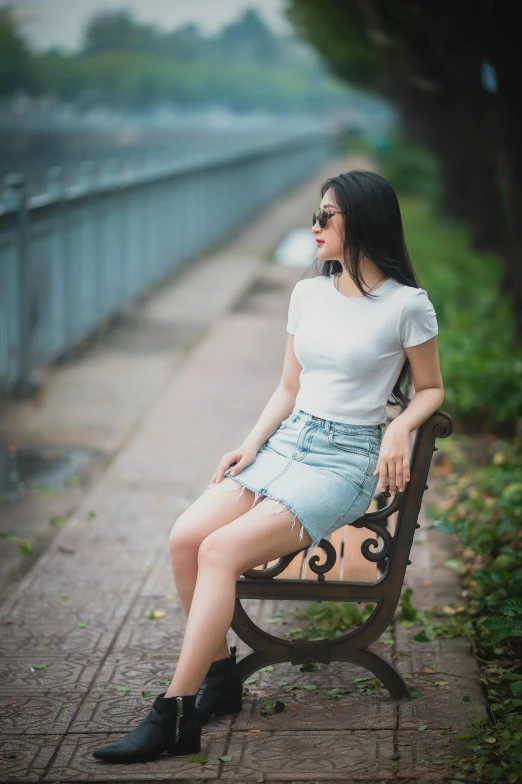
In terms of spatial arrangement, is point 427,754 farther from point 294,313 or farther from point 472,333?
point 472,333

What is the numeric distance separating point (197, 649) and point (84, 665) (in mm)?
925

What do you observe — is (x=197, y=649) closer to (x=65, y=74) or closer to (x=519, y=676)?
(x=519, y=676)

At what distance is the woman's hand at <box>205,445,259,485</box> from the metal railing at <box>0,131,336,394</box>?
4467mm

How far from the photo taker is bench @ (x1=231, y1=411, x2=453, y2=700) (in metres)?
3.37

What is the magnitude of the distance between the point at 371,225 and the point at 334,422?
638mm

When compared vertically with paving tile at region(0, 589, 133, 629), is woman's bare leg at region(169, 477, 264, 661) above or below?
above

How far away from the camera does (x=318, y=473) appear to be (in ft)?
11.1

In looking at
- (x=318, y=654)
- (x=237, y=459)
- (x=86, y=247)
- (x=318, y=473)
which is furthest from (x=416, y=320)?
(x=86, y=247)

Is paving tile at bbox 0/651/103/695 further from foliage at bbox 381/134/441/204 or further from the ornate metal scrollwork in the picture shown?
foliage at bbox 381/134/441/204

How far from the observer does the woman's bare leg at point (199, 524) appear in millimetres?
3336

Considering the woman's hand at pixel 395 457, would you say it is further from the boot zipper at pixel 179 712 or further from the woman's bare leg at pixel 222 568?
the boot zipper at pixel 179 712

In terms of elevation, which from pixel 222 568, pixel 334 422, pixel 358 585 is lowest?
pixel 358 585

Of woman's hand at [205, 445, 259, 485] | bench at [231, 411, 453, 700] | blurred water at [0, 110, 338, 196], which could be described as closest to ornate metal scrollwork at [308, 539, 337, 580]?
bench at [231, 411, 453, 700]

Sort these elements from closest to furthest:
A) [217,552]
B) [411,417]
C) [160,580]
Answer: [217,552]
[411,417]
[160,580]
